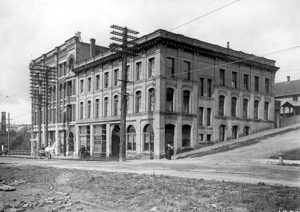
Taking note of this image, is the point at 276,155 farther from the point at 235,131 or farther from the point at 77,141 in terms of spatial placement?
the point at 77,141

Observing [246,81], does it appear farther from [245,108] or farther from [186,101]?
[186,101]

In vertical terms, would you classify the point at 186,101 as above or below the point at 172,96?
below

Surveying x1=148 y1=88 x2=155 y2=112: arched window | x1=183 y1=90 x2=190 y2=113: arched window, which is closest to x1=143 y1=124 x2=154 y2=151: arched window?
x1=148 y1=88 x2=155 y2=112: arched window

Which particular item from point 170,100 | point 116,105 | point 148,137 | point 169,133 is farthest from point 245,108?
point 116,105

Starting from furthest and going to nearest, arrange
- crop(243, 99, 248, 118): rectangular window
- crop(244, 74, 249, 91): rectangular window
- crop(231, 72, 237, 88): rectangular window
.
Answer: crop(244, 74, 249, 91): rectangular window, crop(243, 99, 248, 118): rectangular window, crop(231, 72, 237, 88): rectangular window

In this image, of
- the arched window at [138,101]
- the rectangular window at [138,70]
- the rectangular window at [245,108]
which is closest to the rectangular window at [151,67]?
the rectangular window at [138,70]

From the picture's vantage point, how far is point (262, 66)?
135 feet

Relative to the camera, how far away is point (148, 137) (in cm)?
3212

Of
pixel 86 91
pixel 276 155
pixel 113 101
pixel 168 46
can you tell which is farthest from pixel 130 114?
pixel 276 155

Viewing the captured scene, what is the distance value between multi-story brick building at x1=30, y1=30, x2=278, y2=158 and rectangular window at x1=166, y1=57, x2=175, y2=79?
9cm

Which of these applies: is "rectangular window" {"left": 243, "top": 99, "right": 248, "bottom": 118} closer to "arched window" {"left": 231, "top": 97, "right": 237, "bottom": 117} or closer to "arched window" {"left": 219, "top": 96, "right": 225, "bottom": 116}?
"arched window" {"left": 231, "top": 97, "right": 237, "bottom": 117}

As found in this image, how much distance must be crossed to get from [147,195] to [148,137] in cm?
2157

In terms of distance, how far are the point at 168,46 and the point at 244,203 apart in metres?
24.3

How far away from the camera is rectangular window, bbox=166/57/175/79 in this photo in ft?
104
